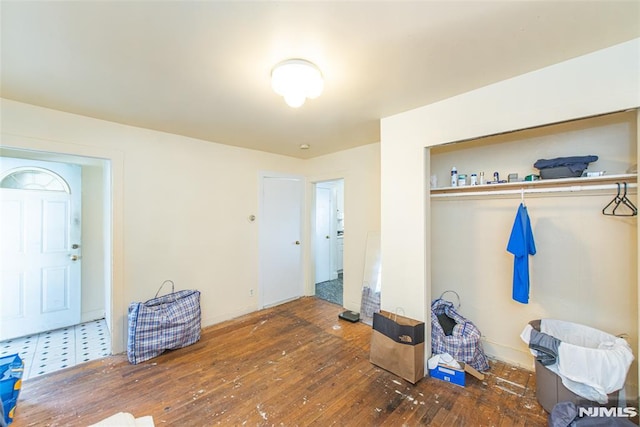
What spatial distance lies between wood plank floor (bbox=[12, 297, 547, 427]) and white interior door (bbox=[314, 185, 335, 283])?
2.49m

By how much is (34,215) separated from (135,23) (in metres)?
3.03

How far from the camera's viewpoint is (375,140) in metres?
3.22

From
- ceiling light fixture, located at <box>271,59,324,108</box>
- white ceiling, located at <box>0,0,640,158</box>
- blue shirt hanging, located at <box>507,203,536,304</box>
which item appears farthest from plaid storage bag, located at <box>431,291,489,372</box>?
ceiling light fixture, located at <box>271,59,324,108</box>

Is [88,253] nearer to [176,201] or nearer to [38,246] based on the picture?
[38,246]

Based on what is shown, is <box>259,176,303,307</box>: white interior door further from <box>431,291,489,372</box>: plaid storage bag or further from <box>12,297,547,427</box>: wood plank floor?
<box>431,291,489,372</box>: plaid storage bag

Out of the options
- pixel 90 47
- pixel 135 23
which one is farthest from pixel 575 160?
pixel 90 47

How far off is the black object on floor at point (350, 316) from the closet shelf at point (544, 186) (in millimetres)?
1794

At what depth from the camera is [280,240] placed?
3.96 meters

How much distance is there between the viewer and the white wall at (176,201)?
2396mm


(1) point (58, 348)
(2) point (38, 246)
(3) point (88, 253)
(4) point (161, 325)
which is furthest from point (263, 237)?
(2) point (38, 246)

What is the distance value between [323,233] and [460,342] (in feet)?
10.9

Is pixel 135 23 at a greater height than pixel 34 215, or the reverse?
pixel 135 23

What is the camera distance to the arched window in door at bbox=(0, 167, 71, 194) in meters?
2.81

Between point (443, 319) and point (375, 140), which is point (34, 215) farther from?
point (443, 319)
